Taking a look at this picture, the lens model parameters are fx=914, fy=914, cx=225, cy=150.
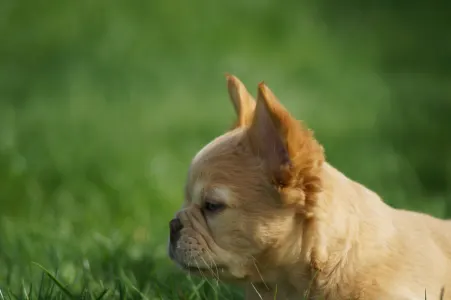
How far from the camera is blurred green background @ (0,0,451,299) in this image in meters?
6.97

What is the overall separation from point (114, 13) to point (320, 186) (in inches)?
400

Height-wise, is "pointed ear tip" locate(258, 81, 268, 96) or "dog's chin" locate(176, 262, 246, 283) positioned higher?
"pointed ear tip" locate(258, 81, 268, 96)

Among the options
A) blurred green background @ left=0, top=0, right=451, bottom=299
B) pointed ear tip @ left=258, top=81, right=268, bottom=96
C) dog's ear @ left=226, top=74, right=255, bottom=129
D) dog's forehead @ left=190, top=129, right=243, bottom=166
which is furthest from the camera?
blurred green background @ left=0, top=0, right=451, bottom=299

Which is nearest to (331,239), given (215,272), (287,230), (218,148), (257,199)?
(287,230)

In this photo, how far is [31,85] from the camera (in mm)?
12070

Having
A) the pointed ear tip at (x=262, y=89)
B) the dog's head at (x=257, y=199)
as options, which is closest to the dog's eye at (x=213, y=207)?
the dog's head at (x=257, y=199)

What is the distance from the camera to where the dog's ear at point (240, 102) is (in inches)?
183

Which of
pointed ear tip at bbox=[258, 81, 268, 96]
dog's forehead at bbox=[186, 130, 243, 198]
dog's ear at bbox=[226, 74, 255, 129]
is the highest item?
pointed ear tip at bbox=[258, 81, 268, 96]

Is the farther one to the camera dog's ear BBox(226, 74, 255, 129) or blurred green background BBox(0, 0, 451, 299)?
blurred green background BBox(0, 0, 451, 299)

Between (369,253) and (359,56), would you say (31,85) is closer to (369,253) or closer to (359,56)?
(359,56)

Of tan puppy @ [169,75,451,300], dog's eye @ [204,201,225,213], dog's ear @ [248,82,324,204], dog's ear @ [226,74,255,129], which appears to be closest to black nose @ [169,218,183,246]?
tan puppy @ [169,75,451,300]

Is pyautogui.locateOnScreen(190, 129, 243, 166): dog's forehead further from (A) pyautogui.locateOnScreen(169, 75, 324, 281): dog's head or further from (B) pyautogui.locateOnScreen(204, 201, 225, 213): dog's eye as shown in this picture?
(B) pyautogui.locateOnScreen(204, 201, 225, 213): dog's eye

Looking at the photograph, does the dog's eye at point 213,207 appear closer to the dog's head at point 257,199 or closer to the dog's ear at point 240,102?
the dog's head at point 257,199

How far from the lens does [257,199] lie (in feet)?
13.3
